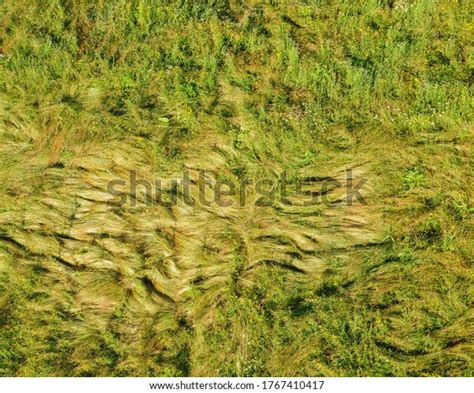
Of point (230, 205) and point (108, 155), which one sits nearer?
point (230, 205)

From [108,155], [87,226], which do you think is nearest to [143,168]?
[108,155]

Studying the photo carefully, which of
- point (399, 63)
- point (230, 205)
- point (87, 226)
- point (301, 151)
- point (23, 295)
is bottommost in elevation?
point (23, 295)
